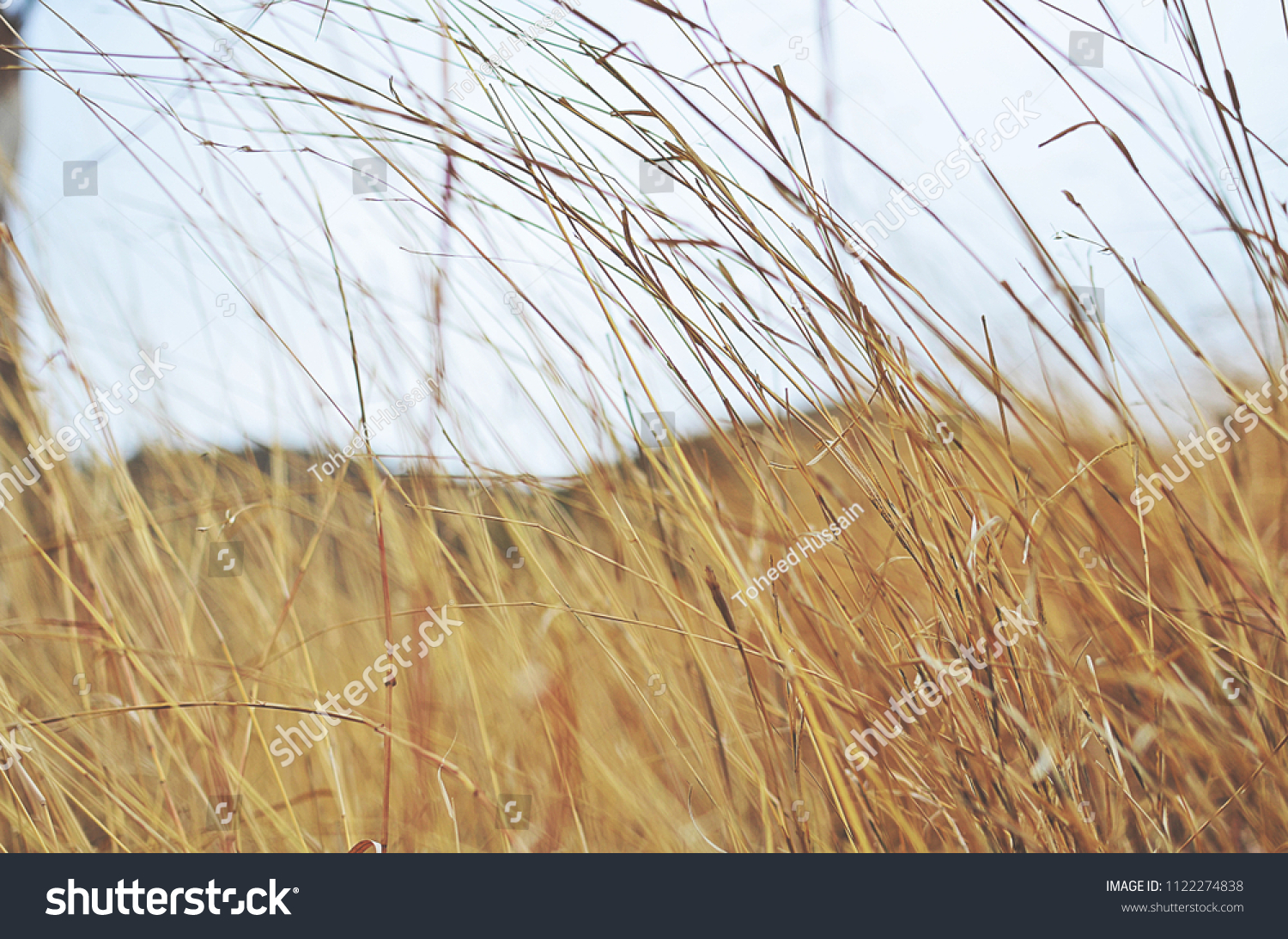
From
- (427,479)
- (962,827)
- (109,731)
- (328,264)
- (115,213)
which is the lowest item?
(962,827)

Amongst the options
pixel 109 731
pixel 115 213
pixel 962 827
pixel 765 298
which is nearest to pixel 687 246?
pixel 765 298

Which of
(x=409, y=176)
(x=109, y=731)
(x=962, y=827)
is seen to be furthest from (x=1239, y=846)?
(x=109, y=731)

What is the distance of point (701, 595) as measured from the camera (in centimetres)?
69

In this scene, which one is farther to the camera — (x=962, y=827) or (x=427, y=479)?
(x=427, y=479)

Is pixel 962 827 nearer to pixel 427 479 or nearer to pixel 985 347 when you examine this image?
pixel 985 347

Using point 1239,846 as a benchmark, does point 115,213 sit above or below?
above

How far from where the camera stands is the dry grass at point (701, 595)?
22.6 inches

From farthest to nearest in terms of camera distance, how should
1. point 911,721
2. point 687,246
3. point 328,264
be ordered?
1. point 328,264
2. point 687,246
3. point 911,721

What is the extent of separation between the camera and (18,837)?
74cm

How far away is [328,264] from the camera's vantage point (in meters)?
0.77

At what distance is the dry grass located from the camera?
0.57 m

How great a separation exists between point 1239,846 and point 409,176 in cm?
103

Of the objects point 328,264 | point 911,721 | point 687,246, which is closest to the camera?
point 911,721
